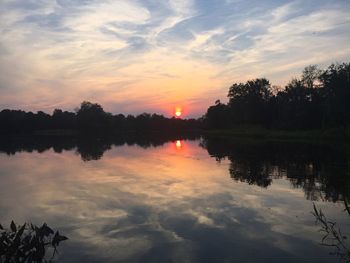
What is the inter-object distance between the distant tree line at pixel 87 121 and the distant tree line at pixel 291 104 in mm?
43028

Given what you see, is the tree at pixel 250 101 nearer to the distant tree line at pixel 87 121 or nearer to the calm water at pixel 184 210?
the distant tree line at pixel 87 121

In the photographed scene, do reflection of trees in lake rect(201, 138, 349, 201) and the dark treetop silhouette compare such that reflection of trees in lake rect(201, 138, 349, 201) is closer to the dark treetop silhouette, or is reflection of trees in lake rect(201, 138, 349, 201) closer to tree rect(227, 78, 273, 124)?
the dark treetop silhouette

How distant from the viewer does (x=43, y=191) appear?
22.1m

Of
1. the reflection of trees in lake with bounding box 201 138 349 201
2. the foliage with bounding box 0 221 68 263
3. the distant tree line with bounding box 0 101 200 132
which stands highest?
the distant tree line with bounding box 0 101 200 132

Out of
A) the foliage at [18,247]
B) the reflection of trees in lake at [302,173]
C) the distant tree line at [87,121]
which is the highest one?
the distant tree line at [87,121]

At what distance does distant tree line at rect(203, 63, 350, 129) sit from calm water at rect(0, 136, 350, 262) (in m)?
27.7

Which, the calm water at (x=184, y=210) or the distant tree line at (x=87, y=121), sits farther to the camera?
the distant tree line at (x=87, y=121)

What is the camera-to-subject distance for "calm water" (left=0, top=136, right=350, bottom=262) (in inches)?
458

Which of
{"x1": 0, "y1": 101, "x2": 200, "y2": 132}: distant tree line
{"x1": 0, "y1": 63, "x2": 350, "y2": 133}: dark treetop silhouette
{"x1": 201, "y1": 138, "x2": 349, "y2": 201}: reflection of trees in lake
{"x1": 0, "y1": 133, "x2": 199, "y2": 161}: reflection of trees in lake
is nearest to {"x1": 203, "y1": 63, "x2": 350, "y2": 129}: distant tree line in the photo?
{"x1": 0, "y1": 63, "x2": 350, "y2": 133}: dark treetop silhouette

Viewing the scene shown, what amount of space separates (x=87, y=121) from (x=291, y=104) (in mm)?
92819

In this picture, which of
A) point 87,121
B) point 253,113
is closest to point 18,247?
point 253,113

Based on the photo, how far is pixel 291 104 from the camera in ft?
285

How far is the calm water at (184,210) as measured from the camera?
38.2 ft

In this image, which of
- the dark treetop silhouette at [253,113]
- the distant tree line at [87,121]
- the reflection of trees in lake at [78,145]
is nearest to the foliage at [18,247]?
the dark treetop silhouette at [253,113]
